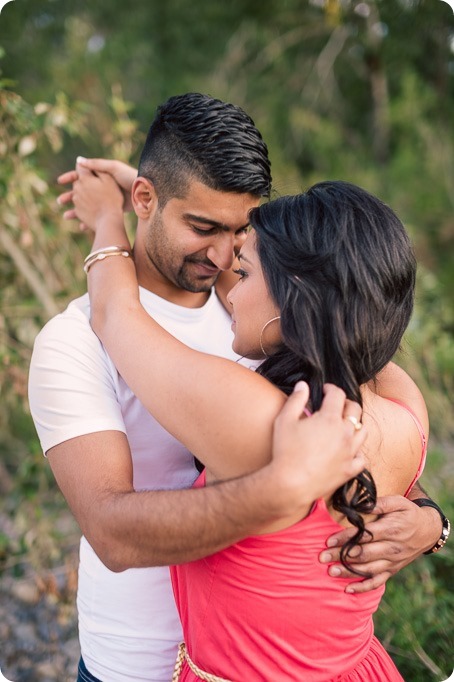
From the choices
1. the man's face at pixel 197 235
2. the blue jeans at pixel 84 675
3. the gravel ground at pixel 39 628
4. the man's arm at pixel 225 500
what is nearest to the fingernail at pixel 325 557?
the man's arm at pixel 225 500

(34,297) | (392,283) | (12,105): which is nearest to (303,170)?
(34,297)

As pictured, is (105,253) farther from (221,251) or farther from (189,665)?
(189,665)

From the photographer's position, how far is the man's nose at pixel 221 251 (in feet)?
6.58

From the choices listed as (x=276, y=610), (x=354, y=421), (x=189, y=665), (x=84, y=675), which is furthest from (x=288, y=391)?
(x=84, y=675)

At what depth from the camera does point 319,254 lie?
141 cm

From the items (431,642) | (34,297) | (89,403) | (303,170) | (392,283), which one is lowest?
(303,170)

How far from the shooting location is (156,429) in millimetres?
1763

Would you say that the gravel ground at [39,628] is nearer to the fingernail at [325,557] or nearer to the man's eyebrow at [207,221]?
the man's eyebrow at [207,221]

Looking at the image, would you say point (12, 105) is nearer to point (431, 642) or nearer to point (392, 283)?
point (392, 283)

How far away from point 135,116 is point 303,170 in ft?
9.27

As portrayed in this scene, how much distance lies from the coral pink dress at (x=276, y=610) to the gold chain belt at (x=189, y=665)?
11 mm

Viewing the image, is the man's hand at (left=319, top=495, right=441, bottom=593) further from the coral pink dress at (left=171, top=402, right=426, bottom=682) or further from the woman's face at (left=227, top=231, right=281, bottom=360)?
the woman's face at (left=227, top=231, right=281, bottom=360)

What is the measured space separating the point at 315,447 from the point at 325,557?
0.30m

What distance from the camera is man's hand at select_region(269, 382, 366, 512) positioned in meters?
1.17
